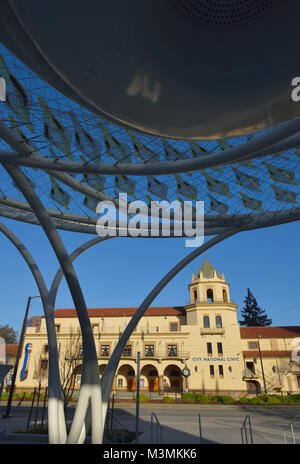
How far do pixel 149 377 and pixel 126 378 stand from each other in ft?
11.6

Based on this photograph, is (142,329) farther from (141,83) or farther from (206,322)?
(141,83)

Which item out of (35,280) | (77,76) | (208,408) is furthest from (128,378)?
(77,76)

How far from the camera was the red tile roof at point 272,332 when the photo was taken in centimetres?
5175

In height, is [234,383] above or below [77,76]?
below

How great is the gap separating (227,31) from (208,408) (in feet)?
118

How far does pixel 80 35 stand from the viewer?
16.8ft

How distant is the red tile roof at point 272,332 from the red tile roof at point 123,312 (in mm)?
10747

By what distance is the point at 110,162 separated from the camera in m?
12.3

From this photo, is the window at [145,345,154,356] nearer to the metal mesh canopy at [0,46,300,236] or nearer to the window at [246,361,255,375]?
the window at [246,361,255,375]

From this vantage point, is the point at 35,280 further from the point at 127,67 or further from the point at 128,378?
the point at 128,378

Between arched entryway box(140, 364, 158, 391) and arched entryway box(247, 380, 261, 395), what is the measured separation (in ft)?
44.8

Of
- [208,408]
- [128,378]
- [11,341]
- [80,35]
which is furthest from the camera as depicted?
[11,341]

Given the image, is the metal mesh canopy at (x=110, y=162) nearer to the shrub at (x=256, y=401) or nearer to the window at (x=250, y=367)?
the shrub at (x=256, y=401)

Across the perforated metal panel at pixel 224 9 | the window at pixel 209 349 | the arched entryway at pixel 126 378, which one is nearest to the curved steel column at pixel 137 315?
the perforated metal panel at pixel 224 9
